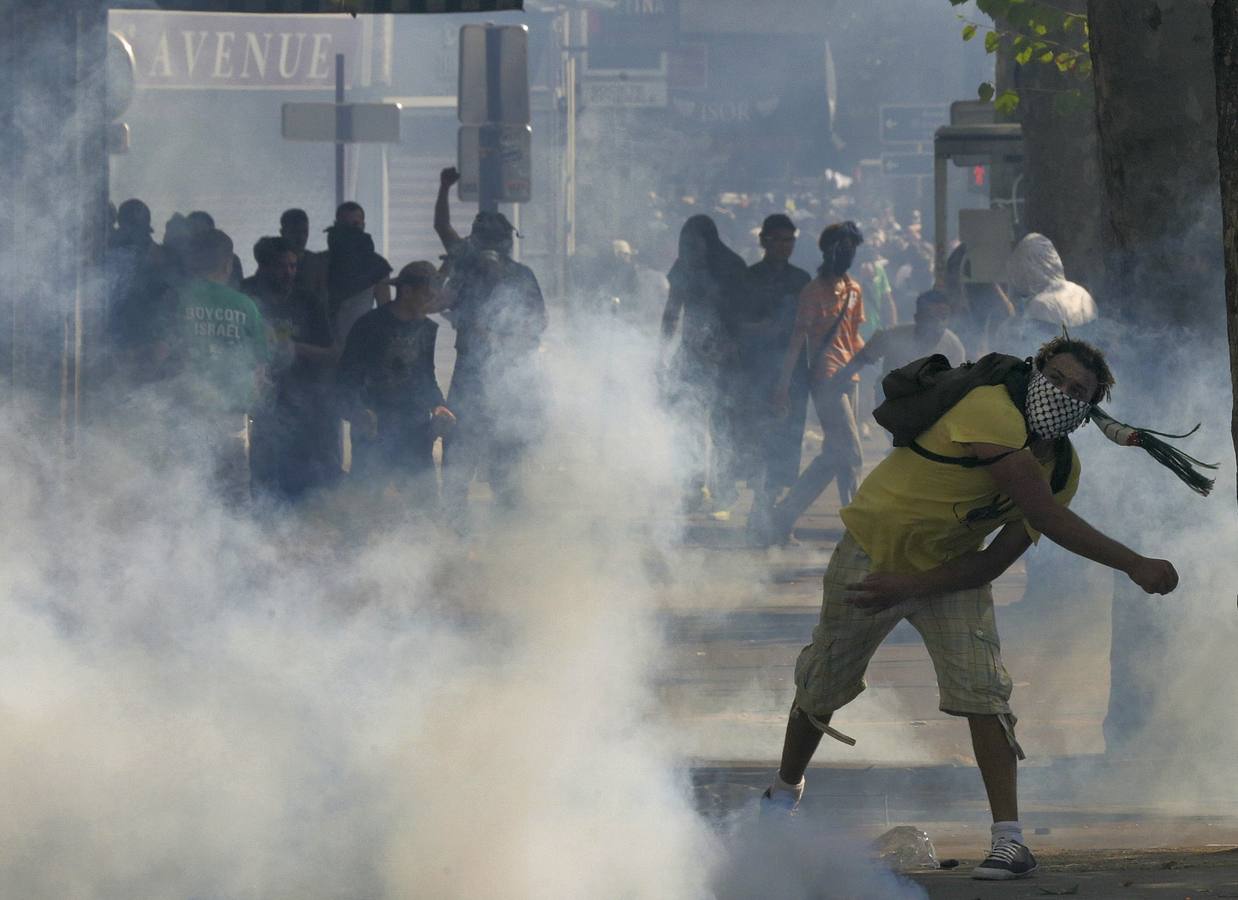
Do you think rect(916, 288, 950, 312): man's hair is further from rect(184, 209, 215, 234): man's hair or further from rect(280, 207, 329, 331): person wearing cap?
rect(184, 209, 215, 234): man's hair

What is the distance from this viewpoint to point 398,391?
32.4 feet

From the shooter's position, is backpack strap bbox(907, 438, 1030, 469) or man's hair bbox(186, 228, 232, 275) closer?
backpack strap bbox(907, 438, 1030, 469)

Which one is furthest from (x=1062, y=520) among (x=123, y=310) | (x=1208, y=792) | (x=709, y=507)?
(x=709, y=507)

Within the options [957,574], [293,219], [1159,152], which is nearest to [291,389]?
[293,219]

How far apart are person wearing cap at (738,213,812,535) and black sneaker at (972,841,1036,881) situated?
653 cm

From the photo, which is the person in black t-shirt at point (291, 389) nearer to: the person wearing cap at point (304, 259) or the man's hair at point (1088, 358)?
the person wearing cap at point (304, 259)

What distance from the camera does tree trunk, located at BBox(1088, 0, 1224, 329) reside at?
20.0 feet

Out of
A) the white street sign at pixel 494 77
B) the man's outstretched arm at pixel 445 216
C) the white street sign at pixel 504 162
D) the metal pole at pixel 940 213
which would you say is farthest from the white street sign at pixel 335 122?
the metal pole at pixel 940 213

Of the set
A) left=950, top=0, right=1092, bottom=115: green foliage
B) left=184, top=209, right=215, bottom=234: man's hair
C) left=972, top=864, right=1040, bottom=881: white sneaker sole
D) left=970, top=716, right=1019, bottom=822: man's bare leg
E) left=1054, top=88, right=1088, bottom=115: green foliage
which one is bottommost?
left=972, top=864, right=1040, bottom=881: white sneaker sole

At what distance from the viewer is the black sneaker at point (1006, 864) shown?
4.66 meters

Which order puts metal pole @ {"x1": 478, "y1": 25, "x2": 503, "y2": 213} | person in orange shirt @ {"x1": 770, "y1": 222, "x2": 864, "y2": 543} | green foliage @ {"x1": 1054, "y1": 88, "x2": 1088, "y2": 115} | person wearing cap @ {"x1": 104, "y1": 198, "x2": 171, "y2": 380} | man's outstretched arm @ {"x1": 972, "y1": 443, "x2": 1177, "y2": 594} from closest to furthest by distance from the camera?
man's outstretched arm @ {"x1": 972, "y1": 443, "x2": 1177, "y2": 594}, person wearing cap @ {"x1": 104, "y1": 198, "x2": 171, "y2": 380}, green foliage @ {"x1": 1054, "y1": 88, "x2": 1088, "y2": 115}, person in orange shirt @ {"x1": 770, "y1": 222, "x2": 864, "y2": 543}, metal pole @ {"x1": 478, "y1": 25, "x2": 503, "y2": 213}

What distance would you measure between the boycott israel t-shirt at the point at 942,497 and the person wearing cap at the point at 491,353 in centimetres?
509

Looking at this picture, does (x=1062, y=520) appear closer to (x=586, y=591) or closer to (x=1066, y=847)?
(x=1066, y=847)

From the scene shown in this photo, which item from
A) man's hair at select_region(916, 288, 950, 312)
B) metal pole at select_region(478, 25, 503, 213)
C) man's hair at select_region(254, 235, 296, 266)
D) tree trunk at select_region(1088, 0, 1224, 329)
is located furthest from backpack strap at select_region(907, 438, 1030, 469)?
metal pole at select_region(478, 25, 503, 213)
